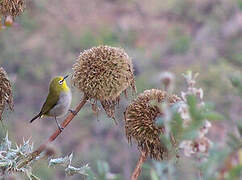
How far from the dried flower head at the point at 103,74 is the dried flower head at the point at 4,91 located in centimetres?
38

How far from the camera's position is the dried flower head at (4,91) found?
2.79m

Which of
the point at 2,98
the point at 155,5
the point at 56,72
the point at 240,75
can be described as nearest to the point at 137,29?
the point at 155,5

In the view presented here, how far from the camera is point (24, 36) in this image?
2000 centimetres

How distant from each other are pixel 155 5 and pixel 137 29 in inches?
83.5

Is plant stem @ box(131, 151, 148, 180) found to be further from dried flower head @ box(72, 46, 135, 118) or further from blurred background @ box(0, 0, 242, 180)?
blurred background @ box(0, 0, 242, 180)

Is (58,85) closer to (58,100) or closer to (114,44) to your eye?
(58,100)

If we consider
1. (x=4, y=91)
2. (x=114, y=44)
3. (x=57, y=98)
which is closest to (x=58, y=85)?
(x=57, y=98)

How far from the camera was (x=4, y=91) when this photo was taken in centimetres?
282

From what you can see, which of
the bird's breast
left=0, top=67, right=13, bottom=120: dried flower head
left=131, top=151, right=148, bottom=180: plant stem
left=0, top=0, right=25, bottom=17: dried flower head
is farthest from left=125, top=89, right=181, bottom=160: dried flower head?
left=0, top=0, right=25, bottom=17: dried flower head

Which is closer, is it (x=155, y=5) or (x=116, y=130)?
(x=116, y=130)

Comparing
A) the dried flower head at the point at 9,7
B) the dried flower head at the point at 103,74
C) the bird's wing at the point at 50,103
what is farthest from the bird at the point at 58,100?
the dried flower head at the point at 9,7

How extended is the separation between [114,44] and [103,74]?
47.9 feet

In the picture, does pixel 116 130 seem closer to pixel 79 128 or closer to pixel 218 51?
pixel 79 128

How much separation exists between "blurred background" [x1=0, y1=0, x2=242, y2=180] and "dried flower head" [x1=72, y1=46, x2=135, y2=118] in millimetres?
9362
